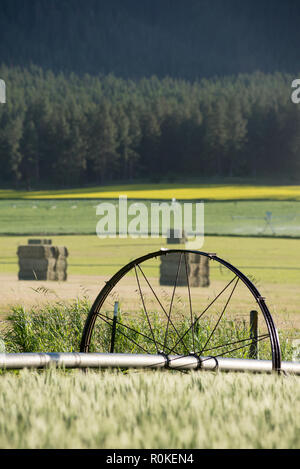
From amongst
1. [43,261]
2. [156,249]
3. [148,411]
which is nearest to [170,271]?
[43,261]

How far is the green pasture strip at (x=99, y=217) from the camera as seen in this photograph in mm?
62188

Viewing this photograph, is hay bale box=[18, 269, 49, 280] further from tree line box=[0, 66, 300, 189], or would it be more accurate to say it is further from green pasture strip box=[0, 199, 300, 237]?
tree line box=[0, 66, 300, 189]

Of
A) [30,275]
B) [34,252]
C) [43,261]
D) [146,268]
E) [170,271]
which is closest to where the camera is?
[170,271]

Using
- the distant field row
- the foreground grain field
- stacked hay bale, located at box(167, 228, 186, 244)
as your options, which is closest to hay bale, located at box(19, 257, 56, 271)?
stacked hay bale, located at box(167, 228, 186, 244)

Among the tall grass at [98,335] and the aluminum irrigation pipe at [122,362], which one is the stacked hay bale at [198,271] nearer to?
the tall grass at [98,335]

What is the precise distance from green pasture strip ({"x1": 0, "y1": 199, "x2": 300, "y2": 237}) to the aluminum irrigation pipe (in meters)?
51.7

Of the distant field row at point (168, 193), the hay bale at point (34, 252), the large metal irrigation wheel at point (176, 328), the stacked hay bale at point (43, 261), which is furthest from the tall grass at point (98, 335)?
the distant field row at point (168, 193)

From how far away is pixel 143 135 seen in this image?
315ft

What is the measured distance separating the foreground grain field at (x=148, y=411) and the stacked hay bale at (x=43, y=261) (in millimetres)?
22010

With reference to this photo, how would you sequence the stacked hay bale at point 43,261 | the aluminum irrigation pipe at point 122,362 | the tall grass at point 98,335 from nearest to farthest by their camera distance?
the aluminum irrigation pipe at point 122,362 → the tall grass at point 98,335 → the stacked hay bale at point 43,261

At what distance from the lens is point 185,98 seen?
100m

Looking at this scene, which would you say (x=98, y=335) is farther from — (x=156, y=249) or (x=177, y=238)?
(x=156, y=249)

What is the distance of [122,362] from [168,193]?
254ft

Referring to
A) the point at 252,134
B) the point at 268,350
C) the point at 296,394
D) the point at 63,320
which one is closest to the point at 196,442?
the point at 296,394
